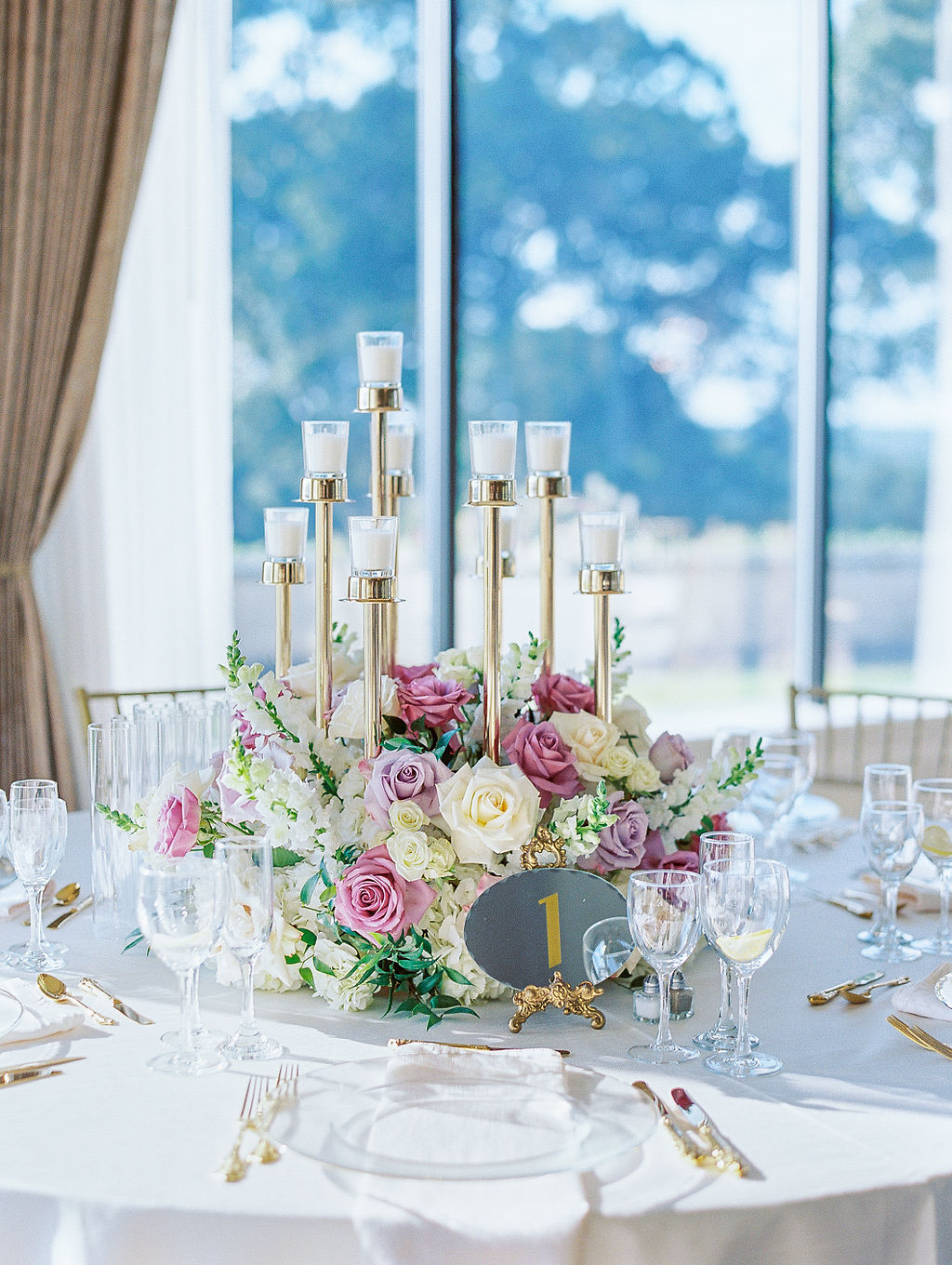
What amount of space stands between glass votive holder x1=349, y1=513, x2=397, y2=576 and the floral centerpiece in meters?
0.14

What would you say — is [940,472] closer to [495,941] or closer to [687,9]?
[687,9]

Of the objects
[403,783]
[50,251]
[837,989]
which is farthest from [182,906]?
[50,251]

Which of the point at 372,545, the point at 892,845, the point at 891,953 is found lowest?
the point at 891,953

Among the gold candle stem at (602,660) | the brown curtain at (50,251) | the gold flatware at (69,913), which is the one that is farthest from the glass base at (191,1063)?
the brown curtain at (50,251)

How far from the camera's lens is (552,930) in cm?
131

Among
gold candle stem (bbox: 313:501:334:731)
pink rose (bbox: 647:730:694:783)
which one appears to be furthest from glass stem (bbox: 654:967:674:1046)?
gold candle stem (bbox: 313:501:334:731)

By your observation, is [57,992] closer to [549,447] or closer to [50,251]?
[549,447]

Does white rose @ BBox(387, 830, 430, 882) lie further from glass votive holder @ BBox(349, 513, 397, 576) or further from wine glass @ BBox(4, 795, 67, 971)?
wine glass @ BBox(4, 795, 67, 971)

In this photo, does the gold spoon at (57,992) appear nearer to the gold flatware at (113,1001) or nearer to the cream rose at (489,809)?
the gold flatware at (113,1001)

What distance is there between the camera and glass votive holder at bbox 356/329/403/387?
1.49m

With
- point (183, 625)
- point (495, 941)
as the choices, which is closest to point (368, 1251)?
point (495, 941)

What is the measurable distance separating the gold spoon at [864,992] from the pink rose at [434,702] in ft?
1.59

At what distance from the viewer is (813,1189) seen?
3.08 feet

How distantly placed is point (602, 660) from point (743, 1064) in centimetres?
48
